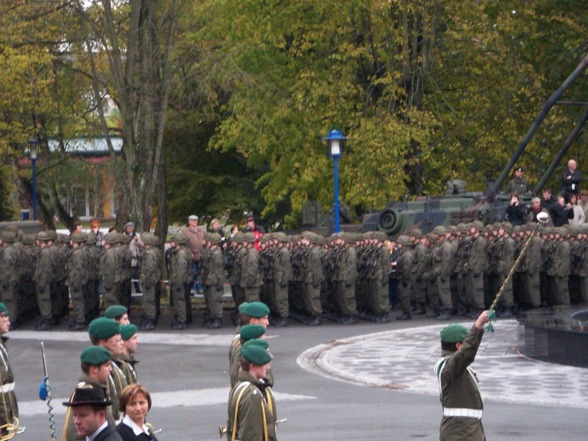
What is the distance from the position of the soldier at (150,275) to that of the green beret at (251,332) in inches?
589

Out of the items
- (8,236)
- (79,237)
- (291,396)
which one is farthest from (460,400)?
(8,236)

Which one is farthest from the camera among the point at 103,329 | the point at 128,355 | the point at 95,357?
the point at 128,355

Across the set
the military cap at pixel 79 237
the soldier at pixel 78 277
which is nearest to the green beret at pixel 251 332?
the soldier at pixel 78 277

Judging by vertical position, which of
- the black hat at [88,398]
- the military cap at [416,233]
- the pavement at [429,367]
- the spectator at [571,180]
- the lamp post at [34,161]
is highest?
the lamp post at [34,161]

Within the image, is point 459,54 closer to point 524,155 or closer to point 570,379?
point 524,155

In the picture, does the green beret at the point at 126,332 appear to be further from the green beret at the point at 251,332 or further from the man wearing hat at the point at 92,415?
the man wearing hat at the point at 92,415

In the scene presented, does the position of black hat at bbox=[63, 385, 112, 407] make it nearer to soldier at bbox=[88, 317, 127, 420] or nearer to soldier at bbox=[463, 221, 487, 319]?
soldier at bbox=[88, 317, 127, 420]

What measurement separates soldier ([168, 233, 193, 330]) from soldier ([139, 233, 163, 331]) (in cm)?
29

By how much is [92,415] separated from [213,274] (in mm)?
18095

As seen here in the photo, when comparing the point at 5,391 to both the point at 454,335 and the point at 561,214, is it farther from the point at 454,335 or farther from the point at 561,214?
the point at 561,214

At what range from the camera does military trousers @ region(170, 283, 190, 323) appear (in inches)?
1006

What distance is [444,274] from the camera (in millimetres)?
26453

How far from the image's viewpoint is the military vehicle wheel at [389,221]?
3041 centimetres

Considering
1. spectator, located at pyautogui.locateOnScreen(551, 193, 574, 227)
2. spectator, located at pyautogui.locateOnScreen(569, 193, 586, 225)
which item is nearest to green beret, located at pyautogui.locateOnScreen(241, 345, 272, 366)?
spectator, located at pyautogui.locateOnScreen(551, 193, 574, 227)
